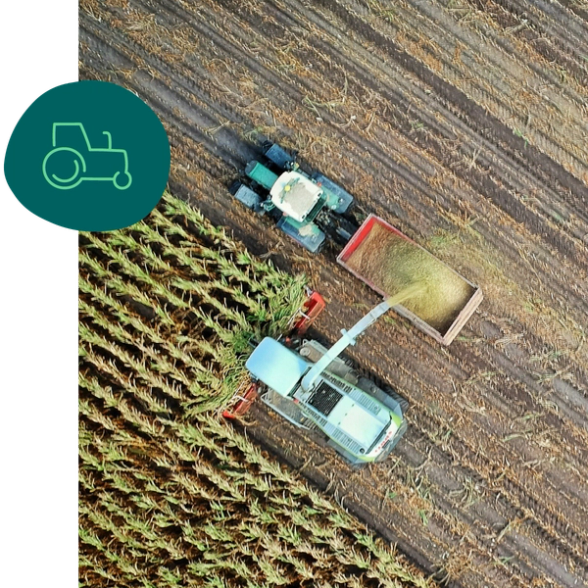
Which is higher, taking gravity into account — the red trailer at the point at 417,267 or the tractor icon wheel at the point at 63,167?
the red trailer at the point at 417,267

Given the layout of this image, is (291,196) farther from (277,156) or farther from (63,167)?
(63,167)

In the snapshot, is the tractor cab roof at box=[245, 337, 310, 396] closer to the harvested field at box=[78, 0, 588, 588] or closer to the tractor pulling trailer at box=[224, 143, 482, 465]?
the tractor pulling trailer at box=[224, 143, 482, 465]

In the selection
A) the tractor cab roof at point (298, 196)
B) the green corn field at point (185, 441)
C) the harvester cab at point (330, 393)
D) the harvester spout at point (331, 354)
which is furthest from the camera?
the green corn field at point (185, 441)

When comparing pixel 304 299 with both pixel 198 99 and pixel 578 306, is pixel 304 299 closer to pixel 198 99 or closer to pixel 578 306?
pixel 198 99

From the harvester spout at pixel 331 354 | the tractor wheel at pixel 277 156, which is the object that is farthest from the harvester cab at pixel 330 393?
the tractor wheel at pixel 277 156

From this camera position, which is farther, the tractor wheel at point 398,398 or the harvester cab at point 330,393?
the tractor wheel at point 398,398

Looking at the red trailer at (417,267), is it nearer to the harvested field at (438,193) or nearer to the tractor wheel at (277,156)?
the harvested field at (438,193)

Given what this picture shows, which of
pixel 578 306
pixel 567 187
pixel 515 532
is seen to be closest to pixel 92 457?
pixel 515 532
